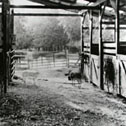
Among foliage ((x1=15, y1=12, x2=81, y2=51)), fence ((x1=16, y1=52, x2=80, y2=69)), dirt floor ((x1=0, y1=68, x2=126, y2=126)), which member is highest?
foliage ((x1=15, y1=12, x2=81, y2=51))

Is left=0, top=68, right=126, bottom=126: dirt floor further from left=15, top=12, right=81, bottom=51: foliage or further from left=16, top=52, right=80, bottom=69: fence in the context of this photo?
left=15, top=12, right=81, bottom=51: foliage

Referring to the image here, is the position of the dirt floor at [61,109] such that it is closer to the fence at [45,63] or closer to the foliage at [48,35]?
the fence at [45,63]

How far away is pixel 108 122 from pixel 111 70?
376cm

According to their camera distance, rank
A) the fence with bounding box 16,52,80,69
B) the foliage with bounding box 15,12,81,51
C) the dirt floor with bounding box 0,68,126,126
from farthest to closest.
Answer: the foliage with bounding box 15,12,81,51 → the fence with bounding box 16,52,80,69 → the dirt floor with bounding box 0,68,126,126

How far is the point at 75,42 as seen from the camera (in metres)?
43.4

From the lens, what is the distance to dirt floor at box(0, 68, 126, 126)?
597 centimetres

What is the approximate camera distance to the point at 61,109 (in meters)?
7.05

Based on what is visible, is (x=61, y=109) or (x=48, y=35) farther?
(x=48, y=35)

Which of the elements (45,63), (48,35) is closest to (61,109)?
(45,63)

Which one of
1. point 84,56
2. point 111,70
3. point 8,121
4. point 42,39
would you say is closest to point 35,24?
point 42,39

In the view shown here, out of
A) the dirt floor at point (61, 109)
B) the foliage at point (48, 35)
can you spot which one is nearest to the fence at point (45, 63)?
the dirt floor at point (61, 109)

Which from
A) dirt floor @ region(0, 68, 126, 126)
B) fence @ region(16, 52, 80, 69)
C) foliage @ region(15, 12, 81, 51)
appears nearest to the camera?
dirt floor @ region(0, 68, 126, 126)

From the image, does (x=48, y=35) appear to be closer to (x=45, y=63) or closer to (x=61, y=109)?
(x=45, y=63)

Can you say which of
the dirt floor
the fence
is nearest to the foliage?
the fence
